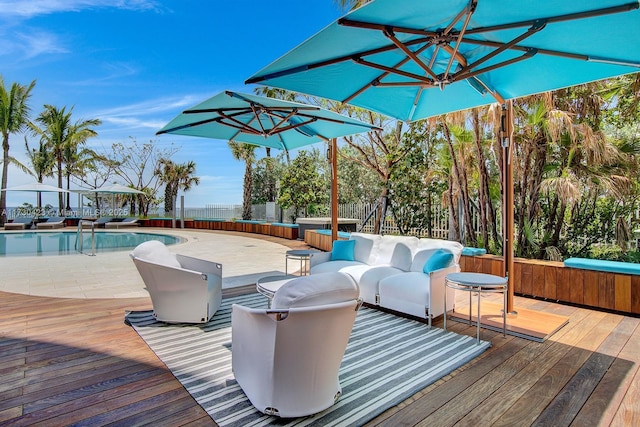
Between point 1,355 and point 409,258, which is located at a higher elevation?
point 409,258

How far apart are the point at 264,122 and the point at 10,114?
18.0 m

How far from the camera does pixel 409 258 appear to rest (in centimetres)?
442

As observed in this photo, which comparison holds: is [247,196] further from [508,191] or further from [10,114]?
[508,191]

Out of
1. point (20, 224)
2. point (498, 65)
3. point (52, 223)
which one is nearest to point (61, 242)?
point (52, 223)

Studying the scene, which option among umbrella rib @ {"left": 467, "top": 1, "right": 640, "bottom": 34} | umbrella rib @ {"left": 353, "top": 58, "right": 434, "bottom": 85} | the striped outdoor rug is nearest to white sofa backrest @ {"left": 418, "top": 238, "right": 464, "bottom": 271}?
the striped outdoor rug

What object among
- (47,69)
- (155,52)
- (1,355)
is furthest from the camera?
(47,69)

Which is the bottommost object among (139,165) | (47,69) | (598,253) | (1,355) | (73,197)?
(1,355)

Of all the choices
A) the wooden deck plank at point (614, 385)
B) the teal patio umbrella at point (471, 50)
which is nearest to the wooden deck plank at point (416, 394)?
the wooden deck plank at point (614, 385)

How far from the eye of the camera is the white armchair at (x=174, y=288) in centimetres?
351

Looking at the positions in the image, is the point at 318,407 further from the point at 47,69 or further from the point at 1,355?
the point at 47,69

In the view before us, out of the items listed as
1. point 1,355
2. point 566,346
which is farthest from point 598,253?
point 1,355

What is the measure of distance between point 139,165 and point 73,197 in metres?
4.23

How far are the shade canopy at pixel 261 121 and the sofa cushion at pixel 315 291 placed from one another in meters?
2.73

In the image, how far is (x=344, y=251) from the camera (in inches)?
195
